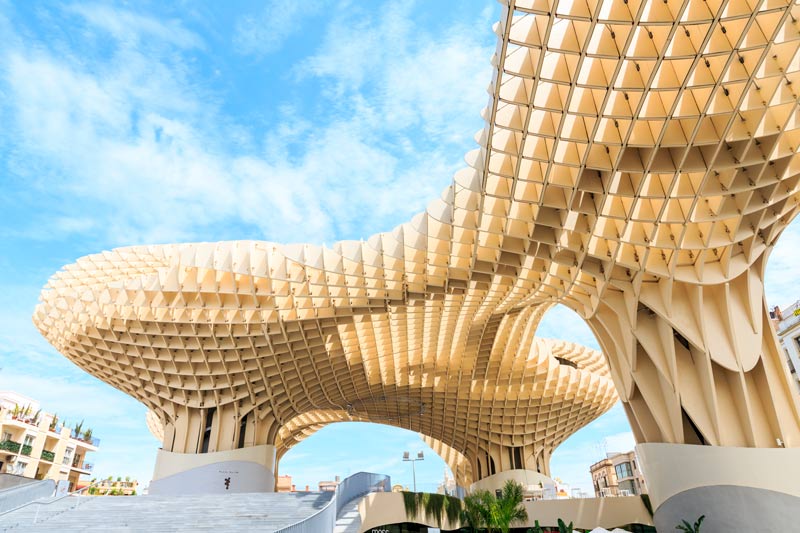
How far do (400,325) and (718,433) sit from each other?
70.8 ft

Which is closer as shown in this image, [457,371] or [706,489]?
[706,489]

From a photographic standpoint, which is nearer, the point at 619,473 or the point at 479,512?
the point at 479,512

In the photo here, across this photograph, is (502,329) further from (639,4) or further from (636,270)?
(639,4)

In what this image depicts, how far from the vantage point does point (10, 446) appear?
2066 inches

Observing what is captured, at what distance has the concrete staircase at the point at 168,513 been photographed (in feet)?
66.9

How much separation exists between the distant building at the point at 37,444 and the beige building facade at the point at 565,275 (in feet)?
66.4

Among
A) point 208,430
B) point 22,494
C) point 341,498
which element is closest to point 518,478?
point 208,430

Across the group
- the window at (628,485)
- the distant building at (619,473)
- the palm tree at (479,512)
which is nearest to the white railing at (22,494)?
the palm tree at (479,512)

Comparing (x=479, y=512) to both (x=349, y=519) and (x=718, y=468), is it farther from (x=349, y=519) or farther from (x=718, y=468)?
(x=718, y=468)

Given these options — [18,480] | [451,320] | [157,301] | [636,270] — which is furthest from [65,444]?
[636,270]

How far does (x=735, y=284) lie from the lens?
73.7ft

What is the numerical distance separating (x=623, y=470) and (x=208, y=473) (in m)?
78.8

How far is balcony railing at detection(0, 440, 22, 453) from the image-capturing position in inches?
2049

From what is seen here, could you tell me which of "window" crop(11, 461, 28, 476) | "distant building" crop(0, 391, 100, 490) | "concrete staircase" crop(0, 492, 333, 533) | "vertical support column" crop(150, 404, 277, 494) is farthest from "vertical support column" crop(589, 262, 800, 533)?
"window" crop(11, 461, 28, 476)
